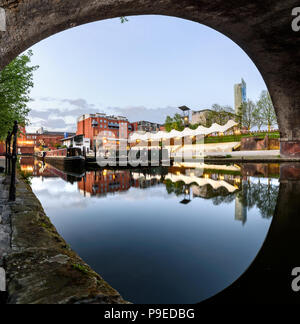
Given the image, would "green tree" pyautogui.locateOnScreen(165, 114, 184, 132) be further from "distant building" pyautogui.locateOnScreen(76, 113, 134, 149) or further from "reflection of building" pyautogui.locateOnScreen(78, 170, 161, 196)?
"reflection of building" pyautogui.locateOnScreen(78, 170, 161, 196)

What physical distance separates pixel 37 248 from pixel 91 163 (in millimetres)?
20631

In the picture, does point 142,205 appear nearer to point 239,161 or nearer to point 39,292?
point 39,292

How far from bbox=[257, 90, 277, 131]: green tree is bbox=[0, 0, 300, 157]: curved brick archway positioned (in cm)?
4250

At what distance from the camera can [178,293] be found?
2055 millimetres

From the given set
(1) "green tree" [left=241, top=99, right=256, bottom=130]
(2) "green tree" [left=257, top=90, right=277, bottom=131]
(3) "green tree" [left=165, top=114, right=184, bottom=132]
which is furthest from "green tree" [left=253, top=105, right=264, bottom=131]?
(3) "green tree" [left=165, top=114, right=184, bottom=132]

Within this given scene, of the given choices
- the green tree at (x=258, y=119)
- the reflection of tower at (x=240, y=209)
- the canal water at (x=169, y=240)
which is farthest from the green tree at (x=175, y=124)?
the canal water at (x=169, y=240)

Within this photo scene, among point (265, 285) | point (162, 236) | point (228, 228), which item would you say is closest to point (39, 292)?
point (265, 285)

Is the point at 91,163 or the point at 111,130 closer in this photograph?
the point at 91,163

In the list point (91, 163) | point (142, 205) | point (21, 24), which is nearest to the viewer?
point (21, 24)

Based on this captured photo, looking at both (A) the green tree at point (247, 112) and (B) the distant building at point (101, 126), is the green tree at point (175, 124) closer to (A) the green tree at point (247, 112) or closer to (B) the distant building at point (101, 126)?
(A) the green tree at point (247, 112)

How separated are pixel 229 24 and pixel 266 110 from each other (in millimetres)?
45873

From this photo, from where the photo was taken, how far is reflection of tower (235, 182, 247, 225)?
456 centimetres

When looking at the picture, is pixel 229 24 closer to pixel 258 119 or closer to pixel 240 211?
pixel 240 211
